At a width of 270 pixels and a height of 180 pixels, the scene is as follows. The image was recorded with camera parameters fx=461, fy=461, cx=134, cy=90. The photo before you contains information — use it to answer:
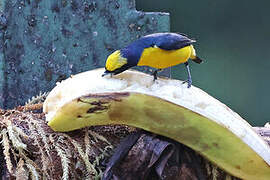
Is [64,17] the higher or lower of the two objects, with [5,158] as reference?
higher

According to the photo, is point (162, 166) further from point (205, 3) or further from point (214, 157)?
point (205, 3)

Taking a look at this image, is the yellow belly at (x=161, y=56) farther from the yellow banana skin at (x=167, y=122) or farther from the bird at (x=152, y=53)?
the yellow banana skin at (x=167, y=122)

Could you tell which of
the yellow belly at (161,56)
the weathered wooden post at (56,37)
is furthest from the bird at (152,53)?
the weathered wooden post at (56,37)

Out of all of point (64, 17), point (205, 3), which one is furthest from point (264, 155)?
point (205, 3)

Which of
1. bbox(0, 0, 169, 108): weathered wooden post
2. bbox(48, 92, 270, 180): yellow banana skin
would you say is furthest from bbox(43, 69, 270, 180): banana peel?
bbox(0, 0, 169, 108): weathered wooden post

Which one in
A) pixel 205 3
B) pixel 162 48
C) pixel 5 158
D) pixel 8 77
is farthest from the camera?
pixel 205 3

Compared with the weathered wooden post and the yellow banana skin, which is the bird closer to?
the yellow banana skin
